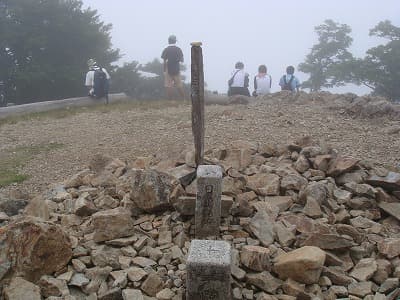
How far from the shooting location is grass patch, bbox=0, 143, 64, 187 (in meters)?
6.69

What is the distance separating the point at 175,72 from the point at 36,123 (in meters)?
3.96

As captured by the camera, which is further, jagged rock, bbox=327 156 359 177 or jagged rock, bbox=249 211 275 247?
jagged rock, bbox=327 156 359 177

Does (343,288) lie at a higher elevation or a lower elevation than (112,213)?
lower

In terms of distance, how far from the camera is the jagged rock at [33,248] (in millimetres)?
3682

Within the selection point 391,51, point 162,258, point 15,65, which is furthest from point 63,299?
point 391,51

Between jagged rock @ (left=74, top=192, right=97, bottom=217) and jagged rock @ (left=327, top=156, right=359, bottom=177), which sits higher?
jagged rock @ (left=327, top=156, right=359, bottom=177)

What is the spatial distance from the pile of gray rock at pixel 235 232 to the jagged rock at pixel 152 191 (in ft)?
0.04

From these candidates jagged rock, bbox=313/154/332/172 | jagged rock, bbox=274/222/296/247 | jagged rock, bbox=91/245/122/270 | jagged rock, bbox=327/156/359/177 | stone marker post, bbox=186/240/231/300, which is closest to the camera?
stone marker post, bbox=186/240/231/300

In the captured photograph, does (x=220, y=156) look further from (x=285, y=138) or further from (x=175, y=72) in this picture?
(x=175, y=72)

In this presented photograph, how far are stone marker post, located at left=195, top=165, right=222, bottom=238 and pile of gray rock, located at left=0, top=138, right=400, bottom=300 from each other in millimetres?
194

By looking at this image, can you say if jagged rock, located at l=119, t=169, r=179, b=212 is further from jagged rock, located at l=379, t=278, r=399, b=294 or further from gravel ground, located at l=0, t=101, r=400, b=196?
jagged rock, located at l=379, t=278, r=399, b=294

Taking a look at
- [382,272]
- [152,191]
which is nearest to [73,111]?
[152,191]

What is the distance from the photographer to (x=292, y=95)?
10789mm

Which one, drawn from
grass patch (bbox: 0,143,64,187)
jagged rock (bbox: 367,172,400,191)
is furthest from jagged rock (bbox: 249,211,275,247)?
grass patch (bbox: 0,143,64,187)
